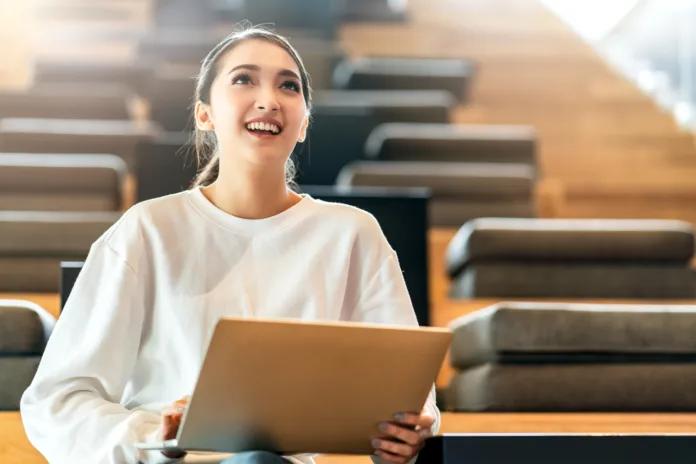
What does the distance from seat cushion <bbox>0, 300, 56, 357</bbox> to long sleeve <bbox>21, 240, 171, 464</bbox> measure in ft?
0.85

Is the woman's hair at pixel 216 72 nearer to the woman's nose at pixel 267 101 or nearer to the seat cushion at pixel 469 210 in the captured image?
the woman's nose at pixel 267 101

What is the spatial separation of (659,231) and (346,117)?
2.19ft

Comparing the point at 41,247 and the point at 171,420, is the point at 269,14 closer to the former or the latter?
the point at 41,247

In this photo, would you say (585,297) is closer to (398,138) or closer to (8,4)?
(398,138)

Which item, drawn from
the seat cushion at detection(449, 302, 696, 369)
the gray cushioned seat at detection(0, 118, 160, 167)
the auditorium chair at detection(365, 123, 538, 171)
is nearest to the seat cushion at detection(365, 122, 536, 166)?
the auditorium chair at detection(365, 123, 538, 171)

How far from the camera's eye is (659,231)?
4.67 feet

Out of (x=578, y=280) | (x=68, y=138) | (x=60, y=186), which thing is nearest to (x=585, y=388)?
(x=578, y=280)

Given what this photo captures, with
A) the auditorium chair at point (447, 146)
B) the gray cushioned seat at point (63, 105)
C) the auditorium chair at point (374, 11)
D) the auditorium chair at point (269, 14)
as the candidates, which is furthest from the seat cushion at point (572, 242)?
the auditorium chair at point (374, 11)

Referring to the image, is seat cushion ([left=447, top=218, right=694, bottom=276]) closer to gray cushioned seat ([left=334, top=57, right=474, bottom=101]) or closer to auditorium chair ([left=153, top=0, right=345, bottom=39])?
gray cushioned seat ([left=334, top=57, right=474, bottom=101])

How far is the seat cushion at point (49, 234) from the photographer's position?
1372 mm

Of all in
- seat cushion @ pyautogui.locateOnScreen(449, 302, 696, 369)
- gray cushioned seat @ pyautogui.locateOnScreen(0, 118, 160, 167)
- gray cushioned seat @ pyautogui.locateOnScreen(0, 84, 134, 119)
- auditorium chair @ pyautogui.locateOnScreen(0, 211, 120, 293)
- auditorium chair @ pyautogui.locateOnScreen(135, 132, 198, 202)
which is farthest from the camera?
gray cushioned seat @ pyautogui.locateOnScreen(0, 84, 134, 119)

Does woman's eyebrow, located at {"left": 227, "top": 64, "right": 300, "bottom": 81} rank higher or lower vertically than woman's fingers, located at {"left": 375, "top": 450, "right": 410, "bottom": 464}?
higher

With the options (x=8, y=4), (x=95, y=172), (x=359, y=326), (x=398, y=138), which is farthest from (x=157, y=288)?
(x=8, y=4)

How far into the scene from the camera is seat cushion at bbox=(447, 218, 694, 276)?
1.39m
